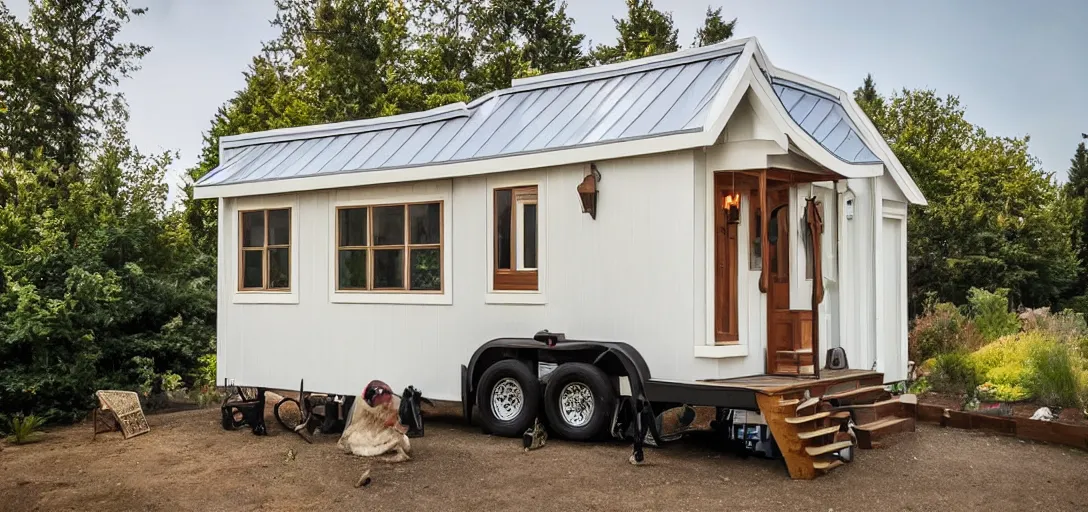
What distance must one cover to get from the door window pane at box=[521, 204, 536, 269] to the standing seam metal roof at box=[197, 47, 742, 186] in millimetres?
621

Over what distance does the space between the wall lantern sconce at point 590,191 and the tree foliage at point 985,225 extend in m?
17.2

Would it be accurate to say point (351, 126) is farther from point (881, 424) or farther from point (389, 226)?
point (881, 424)

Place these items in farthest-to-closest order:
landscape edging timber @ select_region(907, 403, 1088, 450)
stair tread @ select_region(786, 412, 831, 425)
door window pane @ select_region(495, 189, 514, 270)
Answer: door window pane @ select_region(495, 189, 514, 270) < landscape edging timber @ select_region(907, 403, 1088, 450) < stair tread @ select_region(786, 412, 831, 425)

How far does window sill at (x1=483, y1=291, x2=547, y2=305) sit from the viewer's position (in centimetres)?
1033

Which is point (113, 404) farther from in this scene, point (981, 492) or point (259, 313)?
point (981, 492)

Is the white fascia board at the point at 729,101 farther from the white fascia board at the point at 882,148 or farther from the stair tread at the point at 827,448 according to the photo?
the white fascia board at the point at 882,148

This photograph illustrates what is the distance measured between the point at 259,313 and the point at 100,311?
2.62 meters

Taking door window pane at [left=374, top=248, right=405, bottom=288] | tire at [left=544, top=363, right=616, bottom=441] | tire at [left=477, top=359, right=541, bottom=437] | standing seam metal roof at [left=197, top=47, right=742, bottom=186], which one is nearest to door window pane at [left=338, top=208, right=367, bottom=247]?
door window pane at [left=374, top=248, right=405, bottom=288]

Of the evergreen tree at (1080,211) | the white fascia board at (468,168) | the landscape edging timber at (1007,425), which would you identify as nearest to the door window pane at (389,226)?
the white fascia board at (468,168)

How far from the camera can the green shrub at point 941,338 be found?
1449 cm

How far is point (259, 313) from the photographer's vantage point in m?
12.5

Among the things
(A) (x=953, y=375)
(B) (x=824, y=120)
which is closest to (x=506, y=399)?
(B) (x=824, y=120)

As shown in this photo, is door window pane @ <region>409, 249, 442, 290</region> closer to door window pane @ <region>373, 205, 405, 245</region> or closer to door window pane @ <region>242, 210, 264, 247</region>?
door window pane @ <region>373, 205, 405, 245</region>

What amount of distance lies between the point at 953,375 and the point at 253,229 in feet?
28.9
